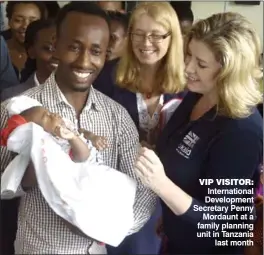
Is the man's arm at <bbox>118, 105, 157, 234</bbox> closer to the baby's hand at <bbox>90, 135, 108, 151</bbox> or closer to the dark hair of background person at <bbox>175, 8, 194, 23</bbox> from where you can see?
the baby's hand at <bbox>90, 135, 108, 151</bbox>

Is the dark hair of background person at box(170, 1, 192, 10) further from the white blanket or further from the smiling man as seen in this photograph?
the white blanket

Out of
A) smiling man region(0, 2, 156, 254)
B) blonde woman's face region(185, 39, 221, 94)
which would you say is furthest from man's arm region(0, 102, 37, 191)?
blonde woman's face region(185, 39, 221, 94)

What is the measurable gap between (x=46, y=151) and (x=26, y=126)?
4 cm

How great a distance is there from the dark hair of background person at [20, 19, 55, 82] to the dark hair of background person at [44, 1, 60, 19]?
1 cm

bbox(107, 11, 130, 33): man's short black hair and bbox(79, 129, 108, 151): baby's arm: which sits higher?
bbox(107, 11, 130, 33): man's short black hair

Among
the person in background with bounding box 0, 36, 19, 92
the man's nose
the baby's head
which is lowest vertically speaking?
the baby's head

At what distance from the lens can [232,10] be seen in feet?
1.62

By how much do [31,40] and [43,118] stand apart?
0.39 feet

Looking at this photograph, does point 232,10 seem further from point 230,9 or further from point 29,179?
point 29,179

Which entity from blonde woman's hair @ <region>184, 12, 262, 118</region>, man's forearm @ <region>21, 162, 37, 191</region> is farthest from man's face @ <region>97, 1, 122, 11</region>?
man's forearm @ <region>21, 162, 37, 191</region>

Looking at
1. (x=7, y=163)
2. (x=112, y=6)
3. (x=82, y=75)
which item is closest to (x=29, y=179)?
(x=7, y=163)

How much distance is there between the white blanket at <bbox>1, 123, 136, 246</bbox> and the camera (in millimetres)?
458

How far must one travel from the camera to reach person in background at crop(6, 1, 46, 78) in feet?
1.68

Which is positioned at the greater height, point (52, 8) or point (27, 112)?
point (52, 8)
